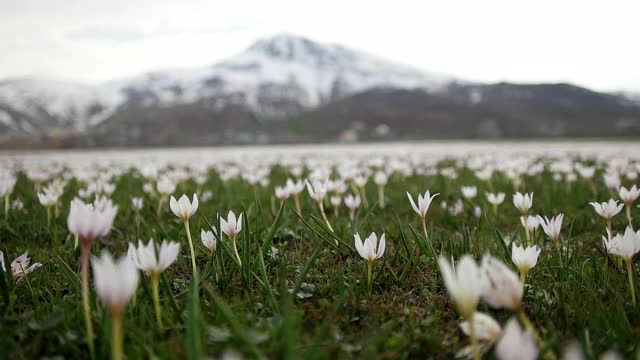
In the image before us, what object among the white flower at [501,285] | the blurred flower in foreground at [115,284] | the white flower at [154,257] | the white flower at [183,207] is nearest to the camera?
the blurred flower in foreground at [115,284]

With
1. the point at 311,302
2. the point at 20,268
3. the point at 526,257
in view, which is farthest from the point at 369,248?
the point at 20,268

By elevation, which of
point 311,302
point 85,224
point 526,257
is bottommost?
point 311,302

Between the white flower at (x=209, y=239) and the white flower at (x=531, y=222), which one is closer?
the white flower at (x=209, y=239)

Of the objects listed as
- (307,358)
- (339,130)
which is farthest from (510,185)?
(339,130)

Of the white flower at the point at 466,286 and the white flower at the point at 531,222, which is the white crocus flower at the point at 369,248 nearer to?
the white flower at the point at 466,286

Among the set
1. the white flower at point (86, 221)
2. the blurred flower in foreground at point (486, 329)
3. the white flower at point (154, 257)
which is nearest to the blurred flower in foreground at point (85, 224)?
the white flower at point (86, 221)

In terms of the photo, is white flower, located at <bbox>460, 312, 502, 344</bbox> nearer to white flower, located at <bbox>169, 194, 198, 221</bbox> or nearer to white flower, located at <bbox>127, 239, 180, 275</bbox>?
white flower, located at <bbox>127, 239, 180, 275</bbox>

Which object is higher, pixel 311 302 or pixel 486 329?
pixel 486 329

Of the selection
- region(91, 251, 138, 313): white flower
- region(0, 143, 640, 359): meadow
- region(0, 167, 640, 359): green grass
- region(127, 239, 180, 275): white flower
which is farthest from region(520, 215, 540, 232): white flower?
region(91, 251, 138, 313): white flower

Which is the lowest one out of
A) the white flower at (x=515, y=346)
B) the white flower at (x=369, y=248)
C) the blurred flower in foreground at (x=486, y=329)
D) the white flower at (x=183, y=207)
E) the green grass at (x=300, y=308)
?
the green grass at (x=300, y=308)

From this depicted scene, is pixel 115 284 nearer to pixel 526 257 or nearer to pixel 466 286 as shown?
pixel 466 286
